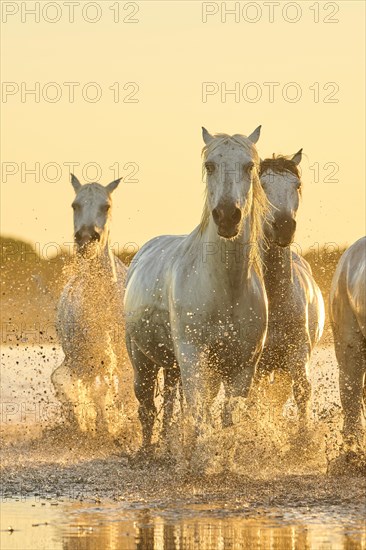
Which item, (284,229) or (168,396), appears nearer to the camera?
(284,229)

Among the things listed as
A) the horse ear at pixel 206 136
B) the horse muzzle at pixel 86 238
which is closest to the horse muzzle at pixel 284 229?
the horse ear at pixel 206 136

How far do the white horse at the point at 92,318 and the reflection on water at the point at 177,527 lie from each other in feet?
18.8

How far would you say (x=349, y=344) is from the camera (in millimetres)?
11688

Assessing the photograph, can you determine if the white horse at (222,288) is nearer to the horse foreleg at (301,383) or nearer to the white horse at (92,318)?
the horse foreleg at (301,383)

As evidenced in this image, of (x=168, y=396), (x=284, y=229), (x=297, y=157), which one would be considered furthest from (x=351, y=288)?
(x=168, y=396)

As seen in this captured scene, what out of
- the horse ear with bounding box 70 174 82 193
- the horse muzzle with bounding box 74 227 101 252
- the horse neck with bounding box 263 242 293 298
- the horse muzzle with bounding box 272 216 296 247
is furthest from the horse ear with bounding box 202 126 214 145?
the horse ear with bounding box 70 174 82 193

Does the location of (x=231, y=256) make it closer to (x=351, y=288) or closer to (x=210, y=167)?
(x=210, y=167)

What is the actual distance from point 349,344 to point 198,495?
216cm

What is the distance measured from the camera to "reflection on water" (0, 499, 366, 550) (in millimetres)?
8336

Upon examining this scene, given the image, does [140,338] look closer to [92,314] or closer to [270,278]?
[270,278]

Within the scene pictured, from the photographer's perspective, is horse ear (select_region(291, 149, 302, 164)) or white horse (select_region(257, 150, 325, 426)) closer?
white horse (select_region(257, 150, 325, 426))

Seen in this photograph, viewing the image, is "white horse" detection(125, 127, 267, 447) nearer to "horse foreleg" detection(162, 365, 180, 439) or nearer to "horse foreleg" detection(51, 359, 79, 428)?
"horse foreleg" detection(162, 365, 180, 439)

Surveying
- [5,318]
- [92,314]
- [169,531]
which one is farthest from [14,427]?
[5,318]

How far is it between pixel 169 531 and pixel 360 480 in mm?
2411
